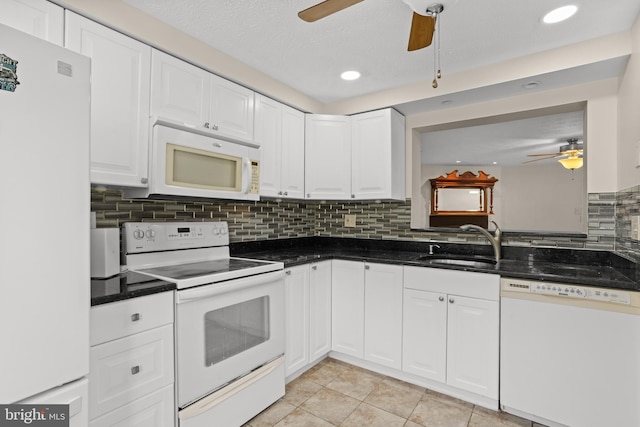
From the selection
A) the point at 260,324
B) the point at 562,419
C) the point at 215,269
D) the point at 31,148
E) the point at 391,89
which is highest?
the point at 391,89

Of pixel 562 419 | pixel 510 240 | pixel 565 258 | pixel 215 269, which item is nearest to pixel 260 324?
pixel 215 269

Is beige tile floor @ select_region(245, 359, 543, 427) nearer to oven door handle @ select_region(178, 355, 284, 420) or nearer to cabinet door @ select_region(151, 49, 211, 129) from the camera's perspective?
oven door handle @ select_region(178, 355, 284, 420)

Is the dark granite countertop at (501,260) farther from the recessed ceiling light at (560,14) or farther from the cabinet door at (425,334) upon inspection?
the recessed ceiling light at (560,14)

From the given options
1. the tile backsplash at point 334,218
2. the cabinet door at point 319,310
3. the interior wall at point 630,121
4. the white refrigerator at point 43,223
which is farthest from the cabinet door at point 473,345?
the white refrigerator at point 43,223

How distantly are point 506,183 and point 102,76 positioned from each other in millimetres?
7651

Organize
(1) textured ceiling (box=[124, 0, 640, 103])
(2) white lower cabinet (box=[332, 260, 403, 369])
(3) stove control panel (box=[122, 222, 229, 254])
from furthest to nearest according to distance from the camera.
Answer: (2) white lower cabinet (box=[332, 260, 403, 369]) < (3) stove control panel (box=[122, 222, 229, 254]) < (1) textured ceiling (box=[124, 0, 640, 103])

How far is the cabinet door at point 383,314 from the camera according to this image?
2424 millimetres

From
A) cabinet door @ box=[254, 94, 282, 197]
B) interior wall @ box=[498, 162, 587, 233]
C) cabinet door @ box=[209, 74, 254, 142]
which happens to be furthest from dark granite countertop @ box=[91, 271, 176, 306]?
interior wall @ box=[498, 162, 587, 233]

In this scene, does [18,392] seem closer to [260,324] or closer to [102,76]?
[260,324]

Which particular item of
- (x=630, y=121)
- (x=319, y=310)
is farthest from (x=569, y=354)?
(x=319, y=310)

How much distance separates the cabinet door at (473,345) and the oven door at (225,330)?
3.66 ft

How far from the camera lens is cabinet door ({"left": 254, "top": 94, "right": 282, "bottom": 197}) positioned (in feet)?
8.36

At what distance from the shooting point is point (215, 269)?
196cm

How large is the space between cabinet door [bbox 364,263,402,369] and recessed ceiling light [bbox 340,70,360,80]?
1.44m
